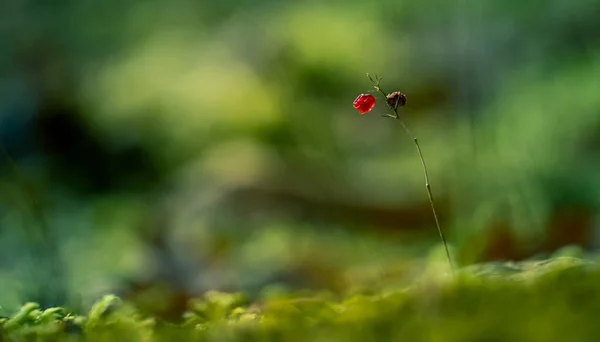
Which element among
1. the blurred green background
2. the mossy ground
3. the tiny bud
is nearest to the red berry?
the tiny bud

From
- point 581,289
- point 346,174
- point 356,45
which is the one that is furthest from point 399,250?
point 581,289

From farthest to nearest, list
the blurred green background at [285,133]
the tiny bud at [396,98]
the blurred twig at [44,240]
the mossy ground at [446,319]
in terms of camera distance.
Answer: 1. the blurred green background at [285,133]
2. the blurred twig at [44,240]
3. the tiny bud at [396,98]
4. the mossy ground at [446,319]

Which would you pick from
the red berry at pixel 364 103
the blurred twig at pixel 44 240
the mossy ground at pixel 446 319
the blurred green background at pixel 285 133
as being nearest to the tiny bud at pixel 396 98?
the red berry at pixel 364 103

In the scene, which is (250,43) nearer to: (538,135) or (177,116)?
(177,116)

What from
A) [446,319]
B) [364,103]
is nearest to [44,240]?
[364,103]

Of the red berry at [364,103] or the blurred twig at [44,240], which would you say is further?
the blurred twig at [44,240]

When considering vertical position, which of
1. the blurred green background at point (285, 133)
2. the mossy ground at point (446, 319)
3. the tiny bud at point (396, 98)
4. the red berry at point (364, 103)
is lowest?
the mossy ground at point (446, 319)

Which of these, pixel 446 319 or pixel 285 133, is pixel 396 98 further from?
pixel 285 133

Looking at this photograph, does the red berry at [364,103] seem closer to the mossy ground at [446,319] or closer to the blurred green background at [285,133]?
the mossy ground at [446,319]
